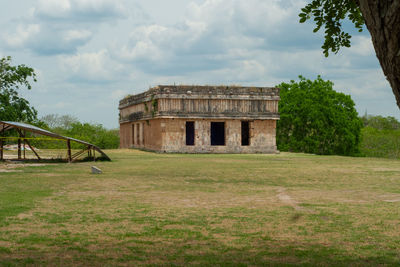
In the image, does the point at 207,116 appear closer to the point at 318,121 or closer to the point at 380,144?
the point at 318,121

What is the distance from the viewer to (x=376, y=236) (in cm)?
840

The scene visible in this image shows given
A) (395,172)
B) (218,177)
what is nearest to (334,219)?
(218,177)

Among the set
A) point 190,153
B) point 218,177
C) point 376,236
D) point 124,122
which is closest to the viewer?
point 376,236

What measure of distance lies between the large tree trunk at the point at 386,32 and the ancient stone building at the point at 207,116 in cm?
3335

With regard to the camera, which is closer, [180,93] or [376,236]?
[376,236]

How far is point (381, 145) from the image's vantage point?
56812 mm

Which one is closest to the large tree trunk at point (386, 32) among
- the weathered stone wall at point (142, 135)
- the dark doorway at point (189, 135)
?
the weathered stone wall at point (142, 135)

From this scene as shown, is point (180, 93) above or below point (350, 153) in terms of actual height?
above

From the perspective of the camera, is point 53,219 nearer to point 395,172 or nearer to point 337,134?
point 395,172

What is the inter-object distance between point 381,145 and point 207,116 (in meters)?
26.3

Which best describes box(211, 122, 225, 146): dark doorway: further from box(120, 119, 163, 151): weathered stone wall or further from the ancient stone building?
box(120, 119, 163, 151): weathered stone wall

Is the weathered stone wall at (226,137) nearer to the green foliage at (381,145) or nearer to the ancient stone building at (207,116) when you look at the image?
the ancient stone building at (207,116)

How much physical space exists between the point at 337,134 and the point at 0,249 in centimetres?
4512

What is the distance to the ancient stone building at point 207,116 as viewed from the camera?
1518 inches
